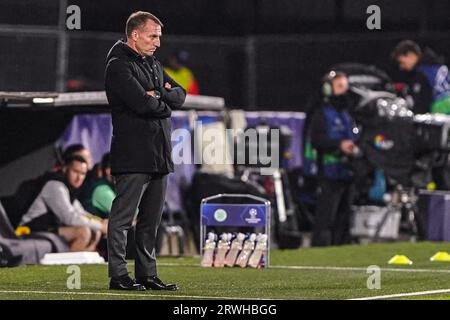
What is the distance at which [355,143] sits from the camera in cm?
1986

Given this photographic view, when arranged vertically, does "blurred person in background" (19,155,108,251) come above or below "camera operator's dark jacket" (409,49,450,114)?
below

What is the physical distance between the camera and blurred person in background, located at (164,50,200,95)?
21.4 metres

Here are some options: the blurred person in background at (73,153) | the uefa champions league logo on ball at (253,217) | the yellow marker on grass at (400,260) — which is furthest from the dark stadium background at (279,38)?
the uefa champions league logo on ball at (253,217)

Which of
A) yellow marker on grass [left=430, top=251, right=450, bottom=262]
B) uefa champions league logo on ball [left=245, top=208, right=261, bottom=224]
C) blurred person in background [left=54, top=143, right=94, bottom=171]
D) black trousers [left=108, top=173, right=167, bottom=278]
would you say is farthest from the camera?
blurred person in background [left=54, top=143, right=94, bottom=171]

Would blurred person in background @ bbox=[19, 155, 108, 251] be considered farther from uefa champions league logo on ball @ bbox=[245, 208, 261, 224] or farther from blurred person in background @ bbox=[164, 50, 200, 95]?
blurred person in background @ bbox=[164, 50, 200, 95]

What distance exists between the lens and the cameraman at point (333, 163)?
19750 mm

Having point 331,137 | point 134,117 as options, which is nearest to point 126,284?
point 134,117

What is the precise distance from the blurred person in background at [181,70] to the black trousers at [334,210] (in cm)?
274

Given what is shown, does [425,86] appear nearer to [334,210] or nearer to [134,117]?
[334,210]

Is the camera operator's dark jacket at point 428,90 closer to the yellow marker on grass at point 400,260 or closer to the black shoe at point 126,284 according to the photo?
the yellow marker on grass at point 400,260

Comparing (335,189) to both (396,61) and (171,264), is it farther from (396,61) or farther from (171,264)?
(171,264)

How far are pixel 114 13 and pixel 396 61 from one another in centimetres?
391

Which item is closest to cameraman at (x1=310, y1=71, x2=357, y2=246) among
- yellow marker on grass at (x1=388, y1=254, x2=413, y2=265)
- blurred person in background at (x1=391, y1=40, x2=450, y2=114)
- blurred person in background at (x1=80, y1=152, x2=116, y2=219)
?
blurred person in background at (x1=391, y1=40, x2=450, y2=114)

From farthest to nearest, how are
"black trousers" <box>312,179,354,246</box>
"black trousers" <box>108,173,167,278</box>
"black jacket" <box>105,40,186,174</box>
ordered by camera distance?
"black trousers" <box>312,179,354,246</box>, "black trousers" <box>108,173,167,278</box>, "black jacket" <box>105,40,186,174</box>
